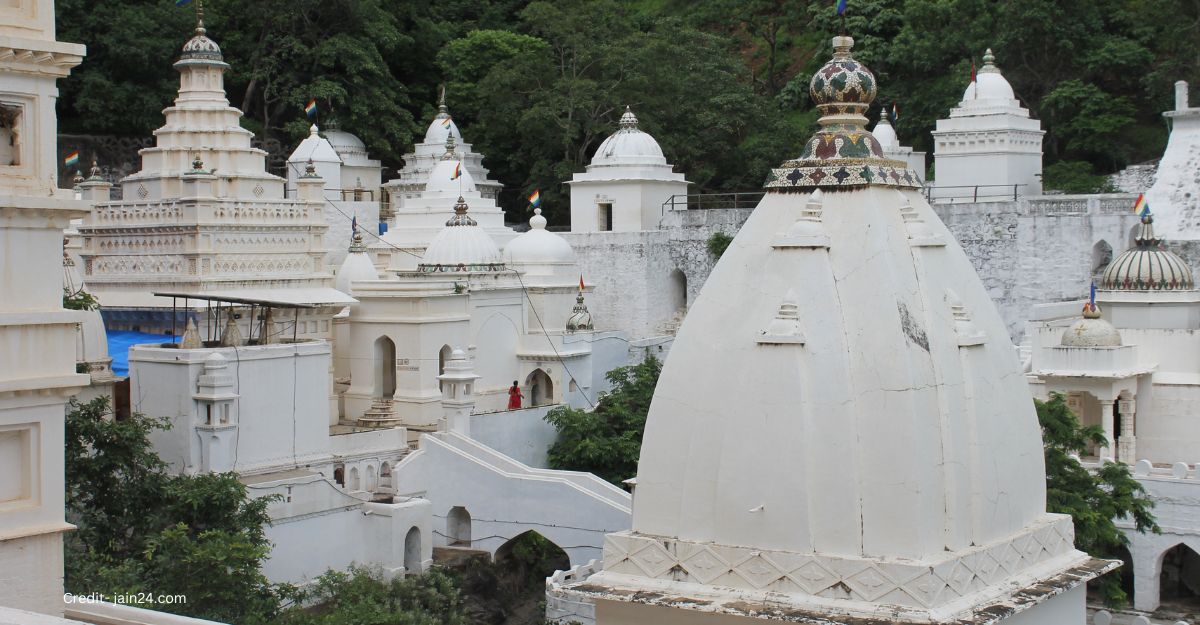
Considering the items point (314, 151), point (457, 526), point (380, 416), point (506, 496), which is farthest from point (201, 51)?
point (506, 496)

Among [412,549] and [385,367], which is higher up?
[385,367]

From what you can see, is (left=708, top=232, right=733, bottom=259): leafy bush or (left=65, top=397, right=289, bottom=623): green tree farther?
(left=708, top=232, right=733, bottom=259): leafy bush

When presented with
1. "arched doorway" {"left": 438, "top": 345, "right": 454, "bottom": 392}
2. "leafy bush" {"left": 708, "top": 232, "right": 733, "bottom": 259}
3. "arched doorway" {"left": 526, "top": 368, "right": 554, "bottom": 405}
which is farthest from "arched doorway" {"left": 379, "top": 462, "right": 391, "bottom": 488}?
"leafy bush" {"left": 708, "top": 232, "right": 733, "bottom": 259}

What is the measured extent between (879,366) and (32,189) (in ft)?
23.6

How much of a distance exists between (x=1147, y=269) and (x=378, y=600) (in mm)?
17027

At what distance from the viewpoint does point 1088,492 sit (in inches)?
883

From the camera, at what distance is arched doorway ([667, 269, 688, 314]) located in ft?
133

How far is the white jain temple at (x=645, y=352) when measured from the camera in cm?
918

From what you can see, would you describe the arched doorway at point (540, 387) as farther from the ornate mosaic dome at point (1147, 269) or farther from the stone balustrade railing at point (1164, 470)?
the ornate mosaic dome at point (1147, 269)

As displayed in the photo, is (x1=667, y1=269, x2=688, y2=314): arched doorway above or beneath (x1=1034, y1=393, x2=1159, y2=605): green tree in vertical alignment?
above

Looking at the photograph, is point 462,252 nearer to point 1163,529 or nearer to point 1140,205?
point 1140,205

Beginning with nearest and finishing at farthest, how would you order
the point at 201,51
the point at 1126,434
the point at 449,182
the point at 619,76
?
1. the point at 1126,434
2. the point at 201,51
3. the point at 449,182
4. the point at 619,76

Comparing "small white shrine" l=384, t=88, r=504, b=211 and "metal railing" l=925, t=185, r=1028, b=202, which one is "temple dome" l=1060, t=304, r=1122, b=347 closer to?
"metal railing" l=925, t=185, r=1028, b=202

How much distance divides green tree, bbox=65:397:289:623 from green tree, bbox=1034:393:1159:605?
1054cm
